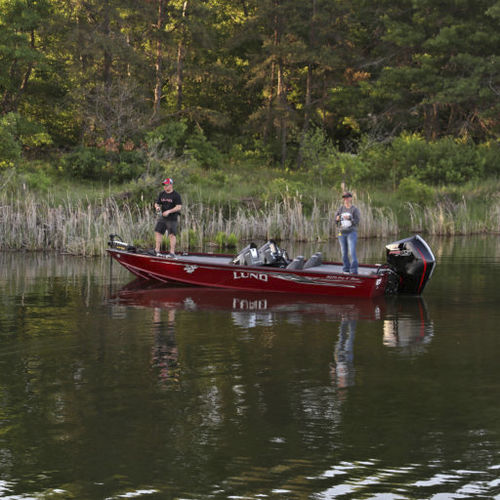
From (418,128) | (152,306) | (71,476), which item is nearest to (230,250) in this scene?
(152,306)

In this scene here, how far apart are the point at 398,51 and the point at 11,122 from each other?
24389mm

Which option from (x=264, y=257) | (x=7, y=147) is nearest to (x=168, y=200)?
(x=264, y=257)

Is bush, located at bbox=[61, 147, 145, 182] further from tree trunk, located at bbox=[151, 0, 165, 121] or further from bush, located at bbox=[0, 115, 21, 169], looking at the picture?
tree trunk, located at bbox=[151, 0, 165, 121]

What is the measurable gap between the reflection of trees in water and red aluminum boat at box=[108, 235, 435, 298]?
333 cm

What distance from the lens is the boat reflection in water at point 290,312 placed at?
1355 centimetres

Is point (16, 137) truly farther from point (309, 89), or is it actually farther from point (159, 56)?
point (309, 89)

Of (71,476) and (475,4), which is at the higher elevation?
(475,4)

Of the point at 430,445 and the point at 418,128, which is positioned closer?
the point at 430,445

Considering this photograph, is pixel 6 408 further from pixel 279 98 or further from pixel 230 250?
pixel 279 98

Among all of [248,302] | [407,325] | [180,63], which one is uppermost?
[180,63]

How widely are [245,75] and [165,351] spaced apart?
1966 inches

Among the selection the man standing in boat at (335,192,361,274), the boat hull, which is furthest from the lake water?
the man standing in boat at (335,192,361,274)

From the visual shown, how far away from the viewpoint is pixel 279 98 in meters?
60.3

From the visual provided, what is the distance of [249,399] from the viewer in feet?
35.8
